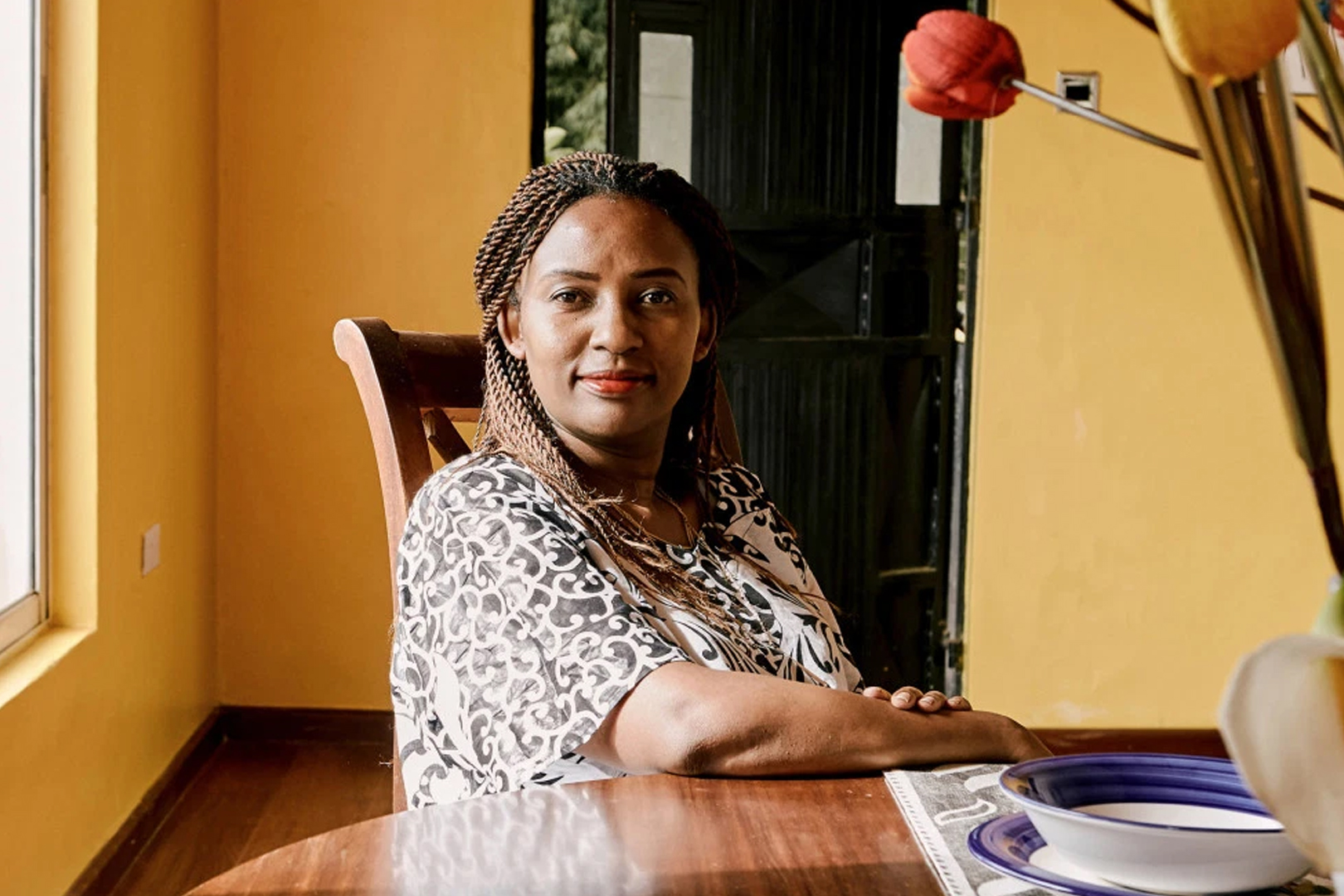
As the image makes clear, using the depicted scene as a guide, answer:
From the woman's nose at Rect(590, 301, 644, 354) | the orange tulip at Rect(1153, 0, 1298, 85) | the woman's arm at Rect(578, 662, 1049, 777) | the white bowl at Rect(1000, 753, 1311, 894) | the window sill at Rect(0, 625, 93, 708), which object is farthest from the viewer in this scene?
the window sill at Rect(0, 625, 93, 708)

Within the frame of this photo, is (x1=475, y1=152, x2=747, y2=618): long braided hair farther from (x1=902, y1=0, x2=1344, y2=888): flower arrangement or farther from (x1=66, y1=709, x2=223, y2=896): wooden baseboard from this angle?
(x1=66, y1=709, x2=223, y2=896): wooden baseboard

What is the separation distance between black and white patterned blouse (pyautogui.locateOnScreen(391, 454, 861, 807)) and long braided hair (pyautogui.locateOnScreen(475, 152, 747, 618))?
4 cm

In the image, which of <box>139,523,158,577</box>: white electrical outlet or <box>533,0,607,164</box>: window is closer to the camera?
<box>139,523,158,577</box>: white electrical outlet

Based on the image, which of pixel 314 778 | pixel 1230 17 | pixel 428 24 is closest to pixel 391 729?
pixel 314 778

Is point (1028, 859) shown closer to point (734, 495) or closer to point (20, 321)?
point (734, 495)

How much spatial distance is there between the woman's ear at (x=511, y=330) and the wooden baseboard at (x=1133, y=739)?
95.2 inches

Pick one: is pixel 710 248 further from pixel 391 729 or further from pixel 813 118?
pixel 391 729

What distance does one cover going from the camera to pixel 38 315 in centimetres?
245

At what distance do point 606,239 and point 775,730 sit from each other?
58 centimetres

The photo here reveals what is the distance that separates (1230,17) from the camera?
421 mm

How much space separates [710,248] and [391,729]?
224 cm

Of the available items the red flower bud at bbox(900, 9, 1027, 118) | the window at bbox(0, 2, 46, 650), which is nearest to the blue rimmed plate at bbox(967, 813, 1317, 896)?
the red flower bud at bbox(900, 9, 1027, 118)

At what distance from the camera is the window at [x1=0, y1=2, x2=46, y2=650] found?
7.81 feet

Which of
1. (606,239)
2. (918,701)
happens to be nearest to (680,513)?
(606,239)
